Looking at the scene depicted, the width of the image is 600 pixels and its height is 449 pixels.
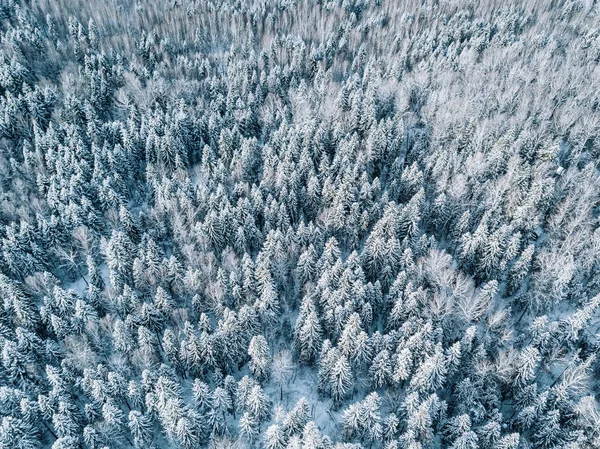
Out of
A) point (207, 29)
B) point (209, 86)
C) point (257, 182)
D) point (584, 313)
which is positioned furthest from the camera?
point (207, 29)

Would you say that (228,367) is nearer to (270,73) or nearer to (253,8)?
(270,73)

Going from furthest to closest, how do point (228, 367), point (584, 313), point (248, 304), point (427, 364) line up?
point (248, 304), point (228, 367), point (584, 313), point (427, 364)

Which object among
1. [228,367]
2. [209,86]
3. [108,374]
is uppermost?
[209,86]

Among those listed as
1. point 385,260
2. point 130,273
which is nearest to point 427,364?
point 385,260

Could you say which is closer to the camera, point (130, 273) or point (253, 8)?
point (130, 273)

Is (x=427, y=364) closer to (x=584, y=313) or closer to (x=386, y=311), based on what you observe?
(x=386, y=311)

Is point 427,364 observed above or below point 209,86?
below
